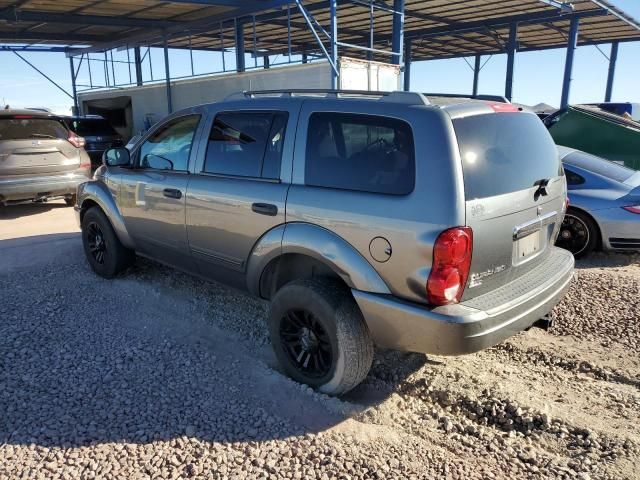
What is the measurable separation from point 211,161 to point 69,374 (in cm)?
177

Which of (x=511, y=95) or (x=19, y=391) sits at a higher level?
(x=511, y=95)

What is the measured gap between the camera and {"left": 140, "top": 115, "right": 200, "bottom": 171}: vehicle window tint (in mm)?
4219

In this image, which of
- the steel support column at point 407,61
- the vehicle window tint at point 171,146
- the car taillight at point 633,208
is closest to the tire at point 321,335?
the vehicle window tint at point 171,146

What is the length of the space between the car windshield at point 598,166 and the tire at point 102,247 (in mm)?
5160

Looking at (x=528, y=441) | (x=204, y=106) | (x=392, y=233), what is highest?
(x=204, y=106)

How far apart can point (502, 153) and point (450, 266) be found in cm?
83

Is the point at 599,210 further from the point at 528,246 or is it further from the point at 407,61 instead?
the point at 407,61

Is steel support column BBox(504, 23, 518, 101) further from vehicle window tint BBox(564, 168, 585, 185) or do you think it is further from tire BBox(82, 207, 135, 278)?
tire BBox(82, 207, 135, 278)

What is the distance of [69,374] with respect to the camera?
3.43 metres

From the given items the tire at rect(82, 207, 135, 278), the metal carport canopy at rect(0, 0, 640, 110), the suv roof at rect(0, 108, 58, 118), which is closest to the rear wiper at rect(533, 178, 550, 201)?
the tire at rect(82, 207, 135, 278)

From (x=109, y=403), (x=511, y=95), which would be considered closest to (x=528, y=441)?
(x=109, y=403)

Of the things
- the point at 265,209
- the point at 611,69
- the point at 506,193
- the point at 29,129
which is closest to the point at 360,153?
the point at 265,209

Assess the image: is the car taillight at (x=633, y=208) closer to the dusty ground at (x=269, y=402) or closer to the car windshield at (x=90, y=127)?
the dusty ground at (x=269, y=402)

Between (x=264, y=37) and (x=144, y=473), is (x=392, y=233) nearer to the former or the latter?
(x=144, y=473)
